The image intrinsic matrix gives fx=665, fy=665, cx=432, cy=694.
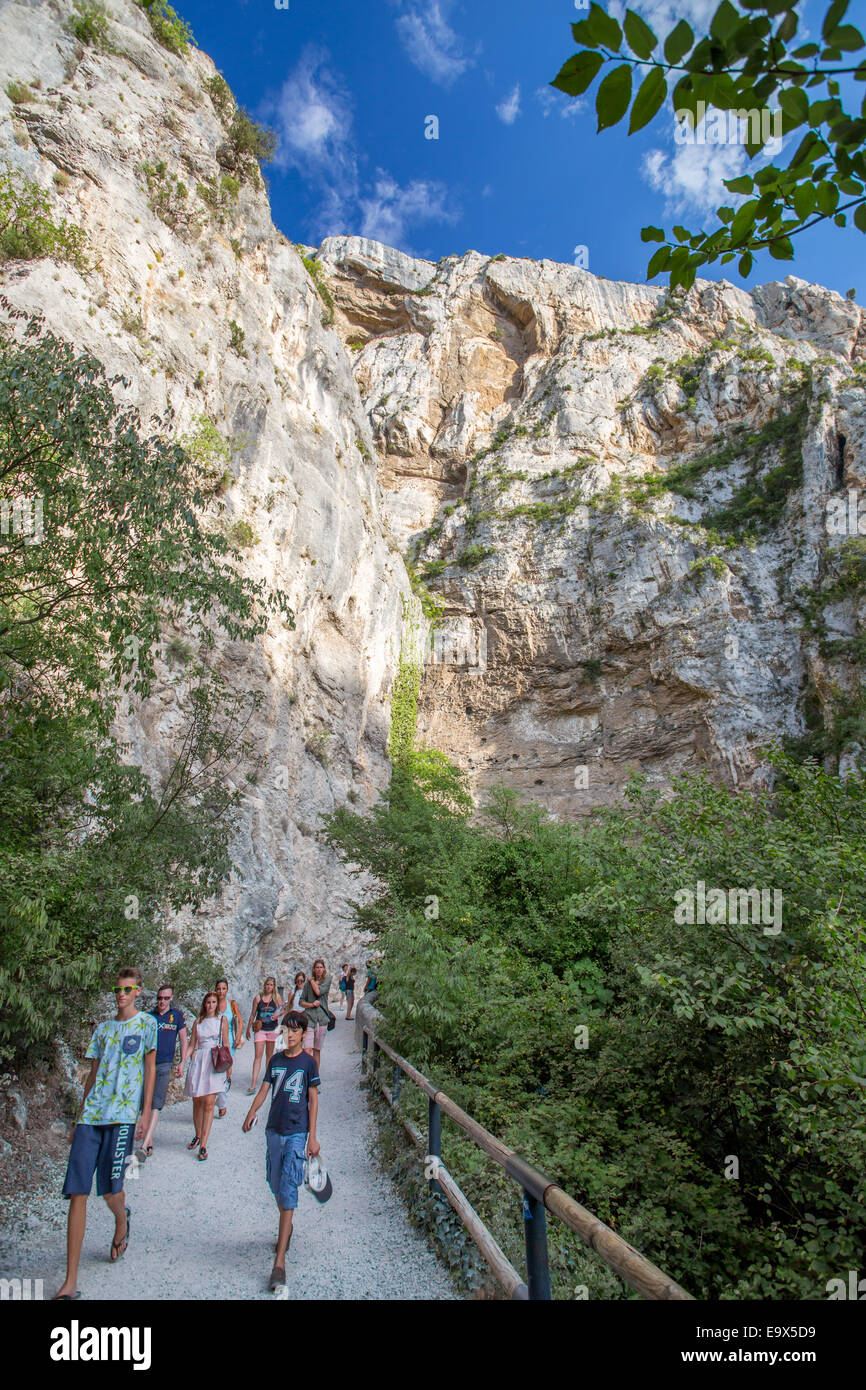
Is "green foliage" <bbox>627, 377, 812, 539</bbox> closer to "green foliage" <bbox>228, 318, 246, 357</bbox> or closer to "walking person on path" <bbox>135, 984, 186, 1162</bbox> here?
"green foliage" <bbox>228, 318, 246, 357</bbox>

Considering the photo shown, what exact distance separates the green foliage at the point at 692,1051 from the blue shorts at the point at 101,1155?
230 cm

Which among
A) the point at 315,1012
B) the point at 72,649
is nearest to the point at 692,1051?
the point at 315,1012

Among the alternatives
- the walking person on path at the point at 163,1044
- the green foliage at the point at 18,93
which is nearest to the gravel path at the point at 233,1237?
the walking person on path at the point at 163,1044

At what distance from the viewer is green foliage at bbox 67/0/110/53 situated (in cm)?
1633

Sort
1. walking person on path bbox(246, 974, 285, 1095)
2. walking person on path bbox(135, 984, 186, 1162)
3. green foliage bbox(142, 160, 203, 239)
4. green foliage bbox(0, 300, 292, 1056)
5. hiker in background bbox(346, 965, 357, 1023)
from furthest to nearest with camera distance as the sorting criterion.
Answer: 1. green foliage bbox(142, 160, 203, 239)
2. hiker in background bbox(346, 965, 357, 1023)
3. walking person on path bbox(246, 974, 285, 1095)
4. walking person on path bbox(135, 984, 186, 1162)
5. green foliage bbox(0, 300, 292, 1056)

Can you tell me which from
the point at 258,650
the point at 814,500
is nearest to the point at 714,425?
the point at 814,500

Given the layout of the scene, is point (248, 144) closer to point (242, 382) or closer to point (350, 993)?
point (242, 382)

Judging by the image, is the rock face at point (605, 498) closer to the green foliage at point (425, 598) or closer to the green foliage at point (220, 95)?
the green foliage at point (425, 598)

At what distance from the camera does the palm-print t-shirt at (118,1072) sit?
161 inches

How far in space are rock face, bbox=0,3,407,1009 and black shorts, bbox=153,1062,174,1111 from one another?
5.84 meters

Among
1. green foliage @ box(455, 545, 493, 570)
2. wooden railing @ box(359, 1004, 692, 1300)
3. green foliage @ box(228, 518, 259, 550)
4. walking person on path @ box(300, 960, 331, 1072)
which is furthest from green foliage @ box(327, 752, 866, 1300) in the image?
green foliage @ box(455, 545, 493, 570)

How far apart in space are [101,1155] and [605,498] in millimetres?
32445
